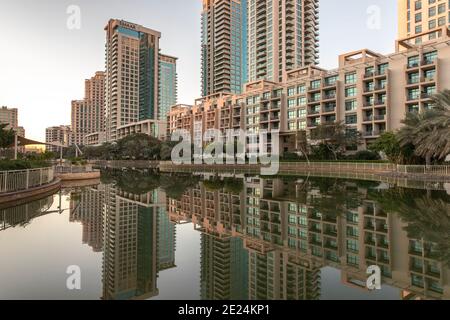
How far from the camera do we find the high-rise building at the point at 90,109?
183m

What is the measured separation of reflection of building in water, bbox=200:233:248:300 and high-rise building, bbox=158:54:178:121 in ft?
494

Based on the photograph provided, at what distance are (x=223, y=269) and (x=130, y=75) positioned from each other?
14779 cm

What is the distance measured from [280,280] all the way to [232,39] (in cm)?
12948

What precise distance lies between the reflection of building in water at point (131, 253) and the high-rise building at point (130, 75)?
127951 mm

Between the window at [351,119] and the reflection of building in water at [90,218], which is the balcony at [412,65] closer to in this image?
the window at [351,119]

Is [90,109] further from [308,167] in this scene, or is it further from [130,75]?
[308,167]

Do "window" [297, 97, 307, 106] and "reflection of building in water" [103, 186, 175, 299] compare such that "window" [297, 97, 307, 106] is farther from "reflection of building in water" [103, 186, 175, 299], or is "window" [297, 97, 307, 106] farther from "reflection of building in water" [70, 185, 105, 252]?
"reflection of building in water" [103, 186, 175, 299]

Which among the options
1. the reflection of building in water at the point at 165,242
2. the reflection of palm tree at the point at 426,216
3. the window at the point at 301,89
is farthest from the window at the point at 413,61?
the reflection of building in water at the point at 165,242

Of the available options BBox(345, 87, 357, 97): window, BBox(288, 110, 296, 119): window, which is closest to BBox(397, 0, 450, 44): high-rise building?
BBox(345, 87, 357, 97): window

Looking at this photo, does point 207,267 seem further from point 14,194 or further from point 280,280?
point 14,194

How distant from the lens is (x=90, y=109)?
186625 millimetres

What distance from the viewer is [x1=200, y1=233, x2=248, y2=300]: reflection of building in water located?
559cm
